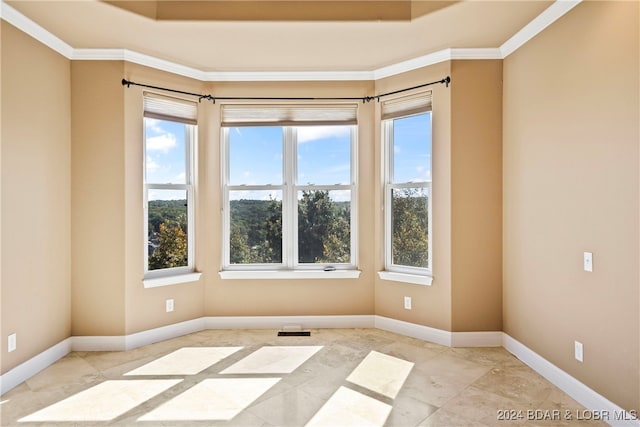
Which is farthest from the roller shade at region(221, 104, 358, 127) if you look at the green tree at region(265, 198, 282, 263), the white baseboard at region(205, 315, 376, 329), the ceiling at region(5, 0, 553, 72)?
the white baseboard at region(205, 315, 376, 329)

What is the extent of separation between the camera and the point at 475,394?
2.51 m

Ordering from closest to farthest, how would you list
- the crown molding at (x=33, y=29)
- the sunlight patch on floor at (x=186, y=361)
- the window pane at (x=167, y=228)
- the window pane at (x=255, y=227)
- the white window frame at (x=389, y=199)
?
1. the crown molding at (x=33, y=29)
2. the sunlight patch on floor at (x=186, y=361)
3. the window pane at (x=167, y=228)
4. the white window frame at (x=389, y=199)
5. the window pane at (x=255, y=227)

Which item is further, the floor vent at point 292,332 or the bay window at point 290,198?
the bay window at point 290,198

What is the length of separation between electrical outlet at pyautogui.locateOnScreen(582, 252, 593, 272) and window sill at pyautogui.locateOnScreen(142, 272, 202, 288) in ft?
10.8

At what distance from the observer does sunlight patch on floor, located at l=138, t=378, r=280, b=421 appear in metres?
2.25

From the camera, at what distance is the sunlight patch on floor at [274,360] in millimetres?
2888

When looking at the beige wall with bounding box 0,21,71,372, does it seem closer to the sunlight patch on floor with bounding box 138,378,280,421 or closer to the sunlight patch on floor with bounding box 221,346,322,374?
the sunlight patch on floor with bounding box 138,378,280,421

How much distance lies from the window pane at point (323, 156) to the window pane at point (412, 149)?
51 cm

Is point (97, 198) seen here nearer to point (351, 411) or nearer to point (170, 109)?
point (170, 109)

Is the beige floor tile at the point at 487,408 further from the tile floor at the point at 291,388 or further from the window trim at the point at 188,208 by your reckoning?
the window trim at the point at 188,208

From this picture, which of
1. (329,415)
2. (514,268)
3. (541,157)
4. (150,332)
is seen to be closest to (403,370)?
(329,415)

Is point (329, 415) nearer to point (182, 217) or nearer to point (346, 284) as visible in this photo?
point (346, 284)

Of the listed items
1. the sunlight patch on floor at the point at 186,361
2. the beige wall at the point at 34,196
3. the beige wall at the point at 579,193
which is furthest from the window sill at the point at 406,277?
the beige wall at the point at 34,196

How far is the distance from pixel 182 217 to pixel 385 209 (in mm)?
2100
